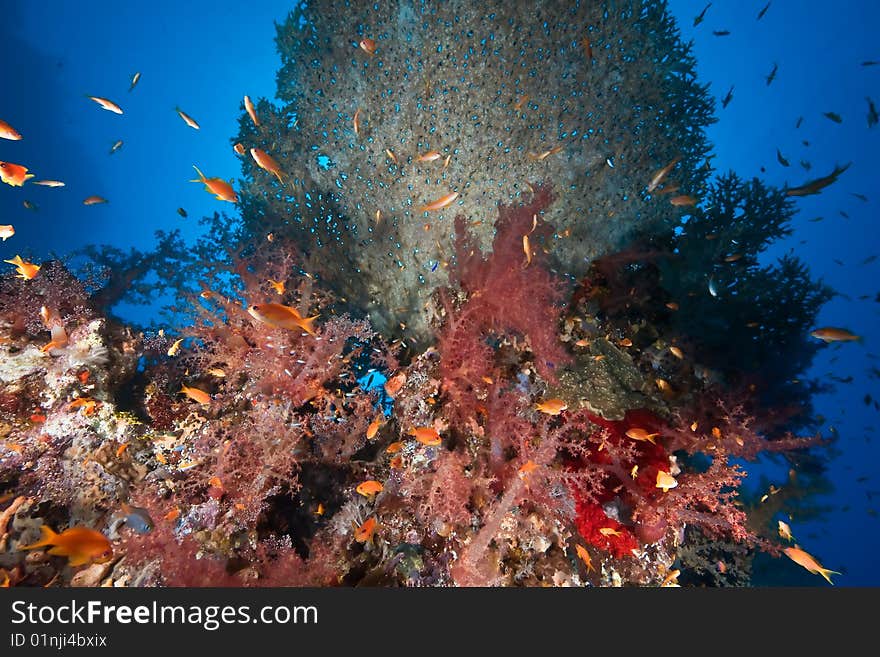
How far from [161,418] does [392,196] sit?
457 cm

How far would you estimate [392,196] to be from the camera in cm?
644

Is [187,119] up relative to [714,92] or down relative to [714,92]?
down

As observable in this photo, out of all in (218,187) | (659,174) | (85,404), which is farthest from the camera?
(659,174)

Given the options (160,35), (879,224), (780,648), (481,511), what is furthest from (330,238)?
(160,35)

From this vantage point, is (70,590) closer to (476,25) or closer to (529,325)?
(529,325)

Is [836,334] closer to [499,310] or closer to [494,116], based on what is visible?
[499,310]

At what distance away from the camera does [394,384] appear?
458 cm

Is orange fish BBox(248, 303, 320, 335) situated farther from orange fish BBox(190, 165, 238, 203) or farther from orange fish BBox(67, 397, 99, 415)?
orange fish BBox(67, 397, 99, 415)

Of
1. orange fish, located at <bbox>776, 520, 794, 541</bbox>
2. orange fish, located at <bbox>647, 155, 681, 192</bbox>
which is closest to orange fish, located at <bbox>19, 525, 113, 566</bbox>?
orange fish, located at <bbox>647, 155, 681, 192</bbox>

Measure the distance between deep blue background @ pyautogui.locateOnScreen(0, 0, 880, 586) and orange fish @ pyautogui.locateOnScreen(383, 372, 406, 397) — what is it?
38.5 metres

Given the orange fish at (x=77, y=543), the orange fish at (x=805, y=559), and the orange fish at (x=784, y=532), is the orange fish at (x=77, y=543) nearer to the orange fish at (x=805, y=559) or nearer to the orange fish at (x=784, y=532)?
the orange fish at (x=805, y=559)

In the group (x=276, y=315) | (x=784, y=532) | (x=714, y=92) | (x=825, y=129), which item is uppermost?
(x=714, y=92)

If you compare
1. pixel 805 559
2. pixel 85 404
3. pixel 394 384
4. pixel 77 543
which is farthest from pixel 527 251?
pixel 85 404

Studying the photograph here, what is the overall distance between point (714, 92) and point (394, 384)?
218 feet
